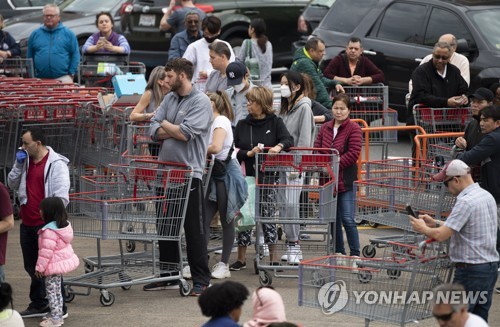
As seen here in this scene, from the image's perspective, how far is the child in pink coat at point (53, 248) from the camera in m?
9.58

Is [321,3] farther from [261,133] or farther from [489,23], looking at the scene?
[261,133]

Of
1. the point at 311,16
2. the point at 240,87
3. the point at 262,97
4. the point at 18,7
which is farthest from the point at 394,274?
the point at 18,7

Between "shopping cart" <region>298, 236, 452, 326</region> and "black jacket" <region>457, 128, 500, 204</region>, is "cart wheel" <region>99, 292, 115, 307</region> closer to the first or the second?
"shopping cart" <region>298, 236, 452, 326</region>

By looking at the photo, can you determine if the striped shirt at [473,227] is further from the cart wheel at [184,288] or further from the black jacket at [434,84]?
the black jacket at [434,84]

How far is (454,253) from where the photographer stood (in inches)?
343

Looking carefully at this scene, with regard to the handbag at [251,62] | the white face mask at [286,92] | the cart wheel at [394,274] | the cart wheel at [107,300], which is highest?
the handbag at [251,62]

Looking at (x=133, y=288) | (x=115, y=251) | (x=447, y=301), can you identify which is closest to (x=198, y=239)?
(x=133, y=288)

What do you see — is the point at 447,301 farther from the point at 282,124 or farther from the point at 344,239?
the point at 344,239

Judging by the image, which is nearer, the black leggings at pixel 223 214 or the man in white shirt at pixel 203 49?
the black leggings at pixel 223 214

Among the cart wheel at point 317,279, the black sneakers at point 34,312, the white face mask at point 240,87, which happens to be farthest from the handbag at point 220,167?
the cart wheel at point 317,279

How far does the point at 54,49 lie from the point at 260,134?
6.51m

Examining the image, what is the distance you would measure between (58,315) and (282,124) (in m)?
2.96

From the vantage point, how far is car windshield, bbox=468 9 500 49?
16109 millimetres

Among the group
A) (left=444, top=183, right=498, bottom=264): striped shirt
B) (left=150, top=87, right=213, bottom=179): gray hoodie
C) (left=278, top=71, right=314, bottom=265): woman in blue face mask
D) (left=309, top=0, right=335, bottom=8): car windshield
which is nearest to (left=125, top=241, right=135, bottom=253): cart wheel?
(left=278, top=71, right=314, bottom=265): woman in blue face mask
